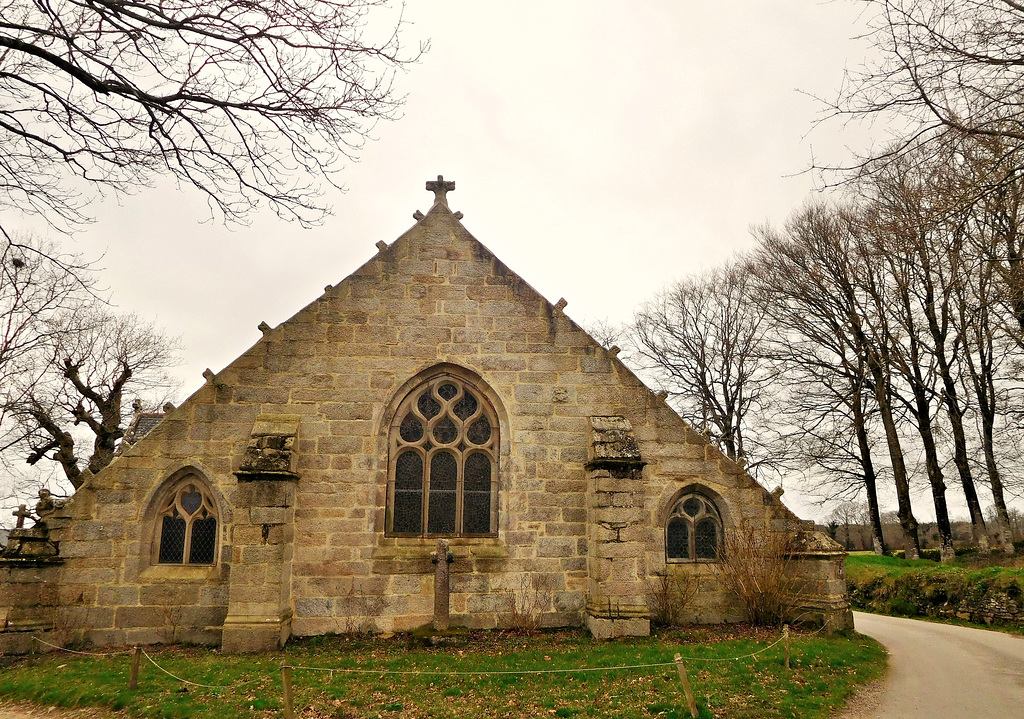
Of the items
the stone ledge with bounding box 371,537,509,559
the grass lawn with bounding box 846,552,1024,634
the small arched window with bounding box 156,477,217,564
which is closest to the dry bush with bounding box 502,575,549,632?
the stone ledge with bounding box 371,537,509,559

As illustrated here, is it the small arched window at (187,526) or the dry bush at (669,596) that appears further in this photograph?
the dry bush at (669,596)

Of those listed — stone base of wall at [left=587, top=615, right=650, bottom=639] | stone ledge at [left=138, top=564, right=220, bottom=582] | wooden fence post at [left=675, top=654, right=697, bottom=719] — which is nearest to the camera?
wooden fence post at [left=675, top=654, right=697, bottom=719]

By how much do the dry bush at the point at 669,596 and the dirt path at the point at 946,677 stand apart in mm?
2941

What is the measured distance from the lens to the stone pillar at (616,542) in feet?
31.7

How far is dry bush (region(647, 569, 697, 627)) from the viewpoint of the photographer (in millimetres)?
10500

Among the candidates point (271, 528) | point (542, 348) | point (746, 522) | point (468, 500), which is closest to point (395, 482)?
point (468, 500)

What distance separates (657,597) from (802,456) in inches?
554

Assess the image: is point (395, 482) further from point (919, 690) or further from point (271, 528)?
point (919, 690)

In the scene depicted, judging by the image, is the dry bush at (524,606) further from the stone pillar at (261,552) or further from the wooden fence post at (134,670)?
the wooden fence post at (134,670)

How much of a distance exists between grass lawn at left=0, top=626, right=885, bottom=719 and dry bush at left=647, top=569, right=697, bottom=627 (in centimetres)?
55

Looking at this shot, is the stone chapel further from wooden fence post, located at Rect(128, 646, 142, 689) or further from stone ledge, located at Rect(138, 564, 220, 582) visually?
wooden fence post, located at Rect(128, 646, 142, 689)

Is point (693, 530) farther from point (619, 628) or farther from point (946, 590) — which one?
point (946, 590)

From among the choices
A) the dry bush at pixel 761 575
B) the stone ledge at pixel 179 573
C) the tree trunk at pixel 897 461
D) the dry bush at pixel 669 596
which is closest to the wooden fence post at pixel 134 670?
the stone ledge at pixel 179 573

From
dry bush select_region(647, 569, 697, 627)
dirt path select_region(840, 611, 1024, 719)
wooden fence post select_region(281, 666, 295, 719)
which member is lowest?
dirt path select_region(840, 611, 1024, 719)
